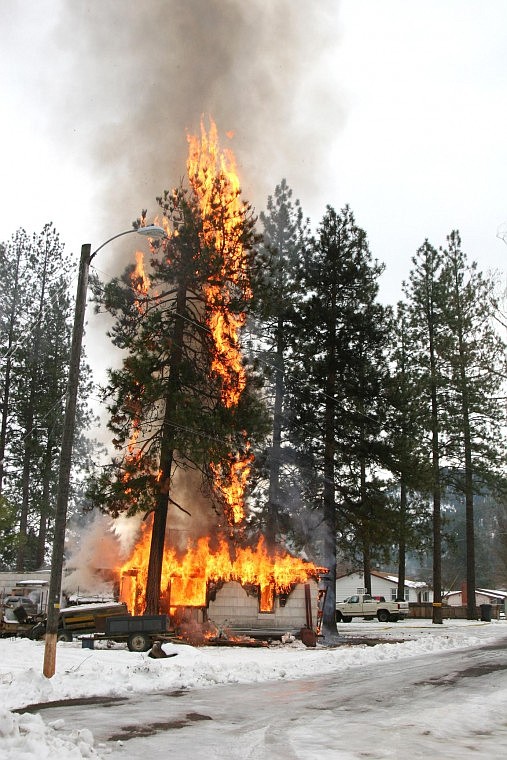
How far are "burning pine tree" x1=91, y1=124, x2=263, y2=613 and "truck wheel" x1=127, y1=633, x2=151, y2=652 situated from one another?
3.27 metres

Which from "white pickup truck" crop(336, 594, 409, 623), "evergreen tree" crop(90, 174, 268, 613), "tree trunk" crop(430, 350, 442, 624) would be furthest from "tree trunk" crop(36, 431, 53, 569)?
"tree trunk" crop(430, 350, 442, 624)

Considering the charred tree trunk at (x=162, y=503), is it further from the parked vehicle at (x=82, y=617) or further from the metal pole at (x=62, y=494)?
the metal pole at (x=62, y=494)

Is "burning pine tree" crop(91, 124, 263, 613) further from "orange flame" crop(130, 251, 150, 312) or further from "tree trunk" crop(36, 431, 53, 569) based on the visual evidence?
"tree trunk" crop(36, 431, 53, 569)

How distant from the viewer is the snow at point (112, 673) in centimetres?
721

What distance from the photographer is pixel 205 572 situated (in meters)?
25.6

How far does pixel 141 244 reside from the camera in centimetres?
2841

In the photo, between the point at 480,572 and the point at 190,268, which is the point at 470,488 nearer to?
the point at 190,268

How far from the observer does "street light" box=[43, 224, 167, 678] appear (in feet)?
42.7

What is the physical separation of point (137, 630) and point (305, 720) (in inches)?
432

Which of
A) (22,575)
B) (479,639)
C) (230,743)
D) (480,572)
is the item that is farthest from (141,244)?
(480,572)

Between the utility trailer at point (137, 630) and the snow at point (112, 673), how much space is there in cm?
119

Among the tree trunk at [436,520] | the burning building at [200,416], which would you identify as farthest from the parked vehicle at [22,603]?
the tree trunk at [436,520]

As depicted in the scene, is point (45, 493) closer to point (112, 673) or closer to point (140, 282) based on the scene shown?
point (140, 282)

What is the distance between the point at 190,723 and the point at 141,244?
21.7 metres
